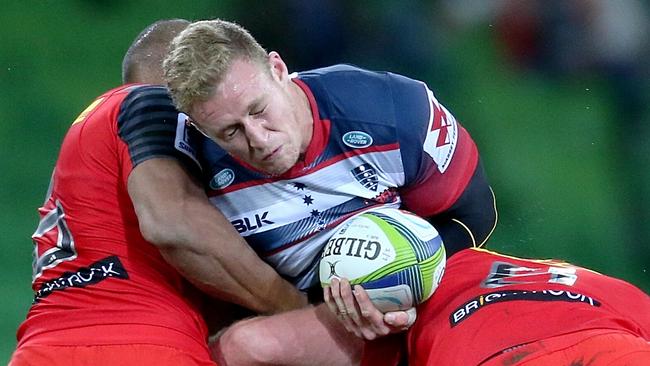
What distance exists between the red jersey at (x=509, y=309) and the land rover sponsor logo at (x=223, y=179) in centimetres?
54

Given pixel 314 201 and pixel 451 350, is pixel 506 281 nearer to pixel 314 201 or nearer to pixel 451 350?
pixel 451 350

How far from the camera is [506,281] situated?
245 centimetres

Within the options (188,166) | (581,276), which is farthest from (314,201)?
(581,276)

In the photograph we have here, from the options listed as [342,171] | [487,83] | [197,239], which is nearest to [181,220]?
[197,239]

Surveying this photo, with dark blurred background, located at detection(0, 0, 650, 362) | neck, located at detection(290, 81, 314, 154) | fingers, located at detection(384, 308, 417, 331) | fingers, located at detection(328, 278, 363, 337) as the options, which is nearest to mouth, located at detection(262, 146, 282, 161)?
neck, located at detection(290, 81, 314, 154)

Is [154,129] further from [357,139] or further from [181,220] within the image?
[357,139]

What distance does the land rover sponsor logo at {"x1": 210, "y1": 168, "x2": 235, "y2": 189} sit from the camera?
251cm

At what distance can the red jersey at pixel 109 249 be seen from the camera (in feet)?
7.98

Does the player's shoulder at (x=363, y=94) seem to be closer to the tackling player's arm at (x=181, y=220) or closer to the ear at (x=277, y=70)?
the ear at (x=277, y=70)

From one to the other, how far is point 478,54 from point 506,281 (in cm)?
201

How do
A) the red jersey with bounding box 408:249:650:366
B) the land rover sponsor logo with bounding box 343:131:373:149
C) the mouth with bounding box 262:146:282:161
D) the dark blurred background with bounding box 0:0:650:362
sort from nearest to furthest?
the red jersey with bounding box 408:249:650:366 < the mouth with bounding box 262:146:282:161 < the land rover sponsor logo with bounding box 343:131:373:149 < the dark blurred background with bounding box 0:0:650:362

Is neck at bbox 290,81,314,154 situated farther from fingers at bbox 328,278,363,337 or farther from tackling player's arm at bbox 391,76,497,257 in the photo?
fingers at bbox 328,278,363,337

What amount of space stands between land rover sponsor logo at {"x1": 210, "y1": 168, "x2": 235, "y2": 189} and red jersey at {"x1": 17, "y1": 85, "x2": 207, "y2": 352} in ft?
0.36

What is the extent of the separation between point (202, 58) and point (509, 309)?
86 centimetres
